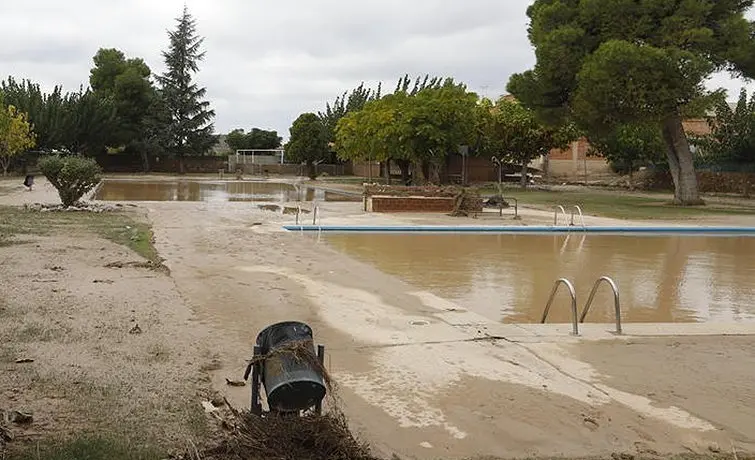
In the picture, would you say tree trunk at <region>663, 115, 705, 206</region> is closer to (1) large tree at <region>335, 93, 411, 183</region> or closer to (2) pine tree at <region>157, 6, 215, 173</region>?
(1) large tree at <region>335, 93, 411, 183</region>

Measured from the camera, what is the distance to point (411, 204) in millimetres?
26125

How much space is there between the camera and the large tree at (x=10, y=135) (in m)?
43.9

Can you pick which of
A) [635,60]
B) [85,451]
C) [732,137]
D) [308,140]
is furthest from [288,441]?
[308,140]

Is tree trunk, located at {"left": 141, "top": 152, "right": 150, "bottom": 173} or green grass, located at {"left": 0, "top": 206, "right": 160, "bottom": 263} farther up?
tree trunk, located at {"left": 141, "top": 152, "right": 150, "bottom": 173}

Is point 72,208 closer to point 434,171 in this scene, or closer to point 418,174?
point 418,174

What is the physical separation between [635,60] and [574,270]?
1689 cm

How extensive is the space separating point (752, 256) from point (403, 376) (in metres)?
12.9

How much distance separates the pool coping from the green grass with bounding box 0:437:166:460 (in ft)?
47.7

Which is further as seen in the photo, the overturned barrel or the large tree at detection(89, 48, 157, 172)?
the large tree at detection(89, 48, 157, 172)

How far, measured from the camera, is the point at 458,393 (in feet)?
18.6

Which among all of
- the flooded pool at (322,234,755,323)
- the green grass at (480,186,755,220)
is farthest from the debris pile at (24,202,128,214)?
the green grass at (480,186,755,220)

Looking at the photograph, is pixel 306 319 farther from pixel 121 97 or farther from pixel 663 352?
pixel 121 97

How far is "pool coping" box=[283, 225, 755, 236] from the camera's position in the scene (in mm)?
19236

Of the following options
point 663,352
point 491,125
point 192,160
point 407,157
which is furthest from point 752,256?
point 192,160
